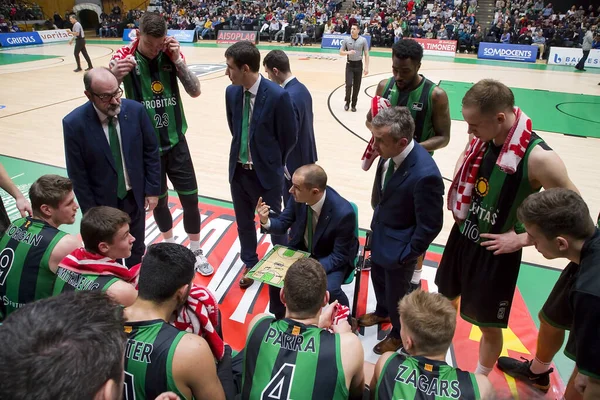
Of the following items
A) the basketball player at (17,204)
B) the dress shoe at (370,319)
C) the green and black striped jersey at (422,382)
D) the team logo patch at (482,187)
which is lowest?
the dress shoe at (370,319)

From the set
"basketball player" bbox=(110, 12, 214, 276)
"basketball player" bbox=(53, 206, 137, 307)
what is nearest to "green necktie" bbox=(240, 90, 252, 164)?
"basketball player" bbox=(110, 12, 214, 276)

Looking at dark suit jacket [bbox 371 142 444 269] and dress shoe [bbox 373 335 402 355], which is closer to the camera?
dark suit jacket [bbox 371 142 444 269]

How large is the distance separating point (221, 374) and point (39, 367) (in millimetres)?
1456

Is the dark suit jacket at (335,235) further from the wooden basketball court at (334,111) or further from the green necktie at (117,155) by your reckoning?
the green necktie at (117,155)

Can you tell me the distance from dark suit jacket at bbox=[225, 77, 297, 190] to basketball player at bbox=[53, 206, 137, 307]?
130cm

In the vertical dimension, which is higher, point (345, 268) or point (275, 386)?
point (275, 386)

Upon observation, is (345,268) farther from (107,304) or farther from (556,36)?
(556,36)

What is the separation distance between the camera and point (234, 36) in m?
22.1

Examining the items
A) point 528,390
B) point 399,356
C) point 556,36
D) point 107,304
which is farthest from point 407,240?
point 556,36

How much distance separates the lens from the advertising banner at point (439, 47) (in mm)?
18656

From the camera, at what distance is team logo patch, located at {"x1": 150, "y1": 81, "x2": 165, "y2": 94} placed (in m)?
3.36

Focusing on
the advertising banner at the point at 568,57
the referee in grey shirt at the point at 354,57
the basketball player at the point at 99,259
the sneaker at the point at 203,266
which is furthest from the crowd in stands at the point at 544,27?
the basketball player at the point at 99,259

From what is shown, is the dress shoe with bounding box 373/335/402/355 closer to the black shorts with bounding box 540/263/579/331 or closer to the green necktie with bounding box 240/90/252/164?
the black shorts with bounding box 540/263/579/331

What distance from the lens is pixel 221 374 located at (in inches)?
86.8
